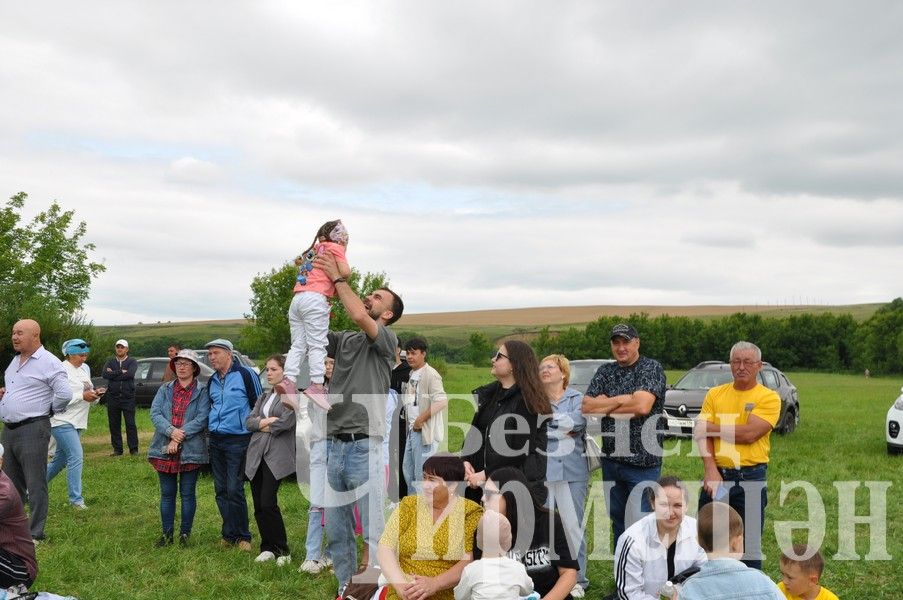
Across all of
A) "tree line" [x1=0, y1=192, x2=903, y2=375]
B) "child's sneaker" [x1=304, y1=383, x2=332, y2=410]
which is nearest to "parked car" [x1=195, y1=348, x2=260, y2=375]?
"child's sneaker" [x1=304, y1=383, x2=332, y2=410]

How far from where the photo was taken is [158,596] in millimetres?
6457

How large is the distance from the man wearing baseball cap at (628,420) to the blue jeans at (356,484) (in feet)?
5.90

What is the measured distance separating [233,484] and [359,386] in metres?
2.92

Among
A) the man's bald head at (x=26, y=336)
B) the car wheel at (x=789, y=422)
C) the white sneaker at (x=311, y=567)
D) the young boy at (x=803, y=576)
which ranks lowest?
the car wheel at (x=789, y=422)

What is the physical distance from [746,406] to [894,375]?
64.6 m

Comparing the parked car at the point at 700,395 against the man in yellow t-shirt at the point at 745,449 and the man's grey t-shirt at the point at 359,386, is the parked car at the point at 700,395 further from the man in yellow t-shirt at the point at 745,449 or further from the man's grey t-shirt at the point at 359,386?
the man's grey t-shirt at the point at 359,386

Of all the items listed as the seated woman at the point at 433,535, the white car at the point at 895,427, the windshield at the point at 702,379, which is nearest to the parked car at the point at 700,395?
the windshield at the point at 702,379

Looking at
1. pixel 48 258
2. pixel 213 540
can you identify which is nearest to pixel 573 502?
pixel 213 540

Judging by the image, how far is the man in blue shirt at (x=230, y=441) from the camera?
7965 millimetres

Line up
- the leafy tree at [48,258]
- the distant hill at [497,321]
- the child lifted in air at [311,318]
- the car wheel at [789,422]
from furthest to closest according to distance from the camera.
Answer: the distant hill at [497,321] → the leafy tree at [48,258] → the car wheel at [789,422] → the child lifted in air at [311,318]

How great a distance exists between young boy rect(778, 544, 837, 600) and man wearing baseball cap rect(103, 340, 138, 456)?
42.5ft

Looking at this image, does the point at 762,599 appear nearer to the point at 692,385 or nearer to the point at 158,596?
the point at 158,596

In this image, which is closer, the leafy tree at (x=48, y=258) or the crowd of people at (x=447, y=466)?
the crowd of people at (x=447, y=466)

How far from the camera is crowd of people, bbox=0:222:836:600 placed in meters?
4.85
